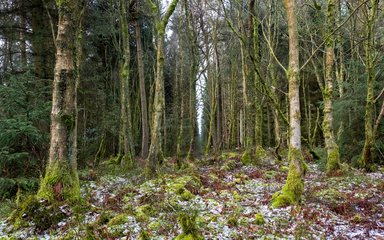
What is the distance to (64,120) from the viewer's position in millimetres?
6086

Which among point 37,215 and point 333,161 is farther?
point 333,161

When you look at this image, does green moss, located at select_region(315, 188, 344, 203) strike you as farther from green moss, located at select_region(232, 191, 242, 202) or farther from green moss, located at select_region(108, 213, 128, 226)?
green moss, located at select_region(108, 213, 128, 226)

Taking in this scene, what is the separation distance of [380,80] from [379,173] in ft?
14.3

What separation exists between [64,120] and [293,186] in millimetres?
4913

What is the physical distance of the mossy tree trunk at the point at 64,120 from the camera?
229 inches

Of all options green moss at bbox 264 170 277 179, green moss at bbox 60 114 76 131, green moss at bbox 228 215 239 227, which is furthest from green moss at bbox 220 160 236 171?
green moss at bbox 60 114 76 131

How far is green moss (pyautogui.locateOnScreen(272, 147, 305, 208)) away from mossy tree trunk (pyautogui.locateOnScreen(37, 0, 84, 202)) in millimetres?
4117

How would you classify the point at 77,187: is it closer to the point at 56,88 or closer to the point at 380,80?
the point at 56,88

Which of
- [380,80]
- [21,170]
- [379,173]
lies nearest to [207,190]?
[21,170]

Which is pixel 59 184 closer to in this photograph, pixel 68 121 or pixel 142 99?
pixel 68 121

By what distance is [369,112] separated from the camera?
10.1m

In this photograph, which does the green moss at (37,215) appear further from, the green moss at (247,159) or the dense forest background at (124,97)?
the green moss at (247,159)

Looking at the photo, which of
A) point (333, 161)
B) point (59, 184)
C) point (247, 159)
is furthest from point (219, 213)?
point (247, 159)

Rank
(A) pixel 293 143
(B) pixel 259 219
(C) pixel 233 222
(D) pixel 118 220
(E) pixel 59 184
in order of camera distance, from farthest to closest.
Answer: (A) pixel 293 143 → (E) pixel 59 184 → (B) pixel 259 219 → (C) pixel 233 222 → (D) pixel 118 220
